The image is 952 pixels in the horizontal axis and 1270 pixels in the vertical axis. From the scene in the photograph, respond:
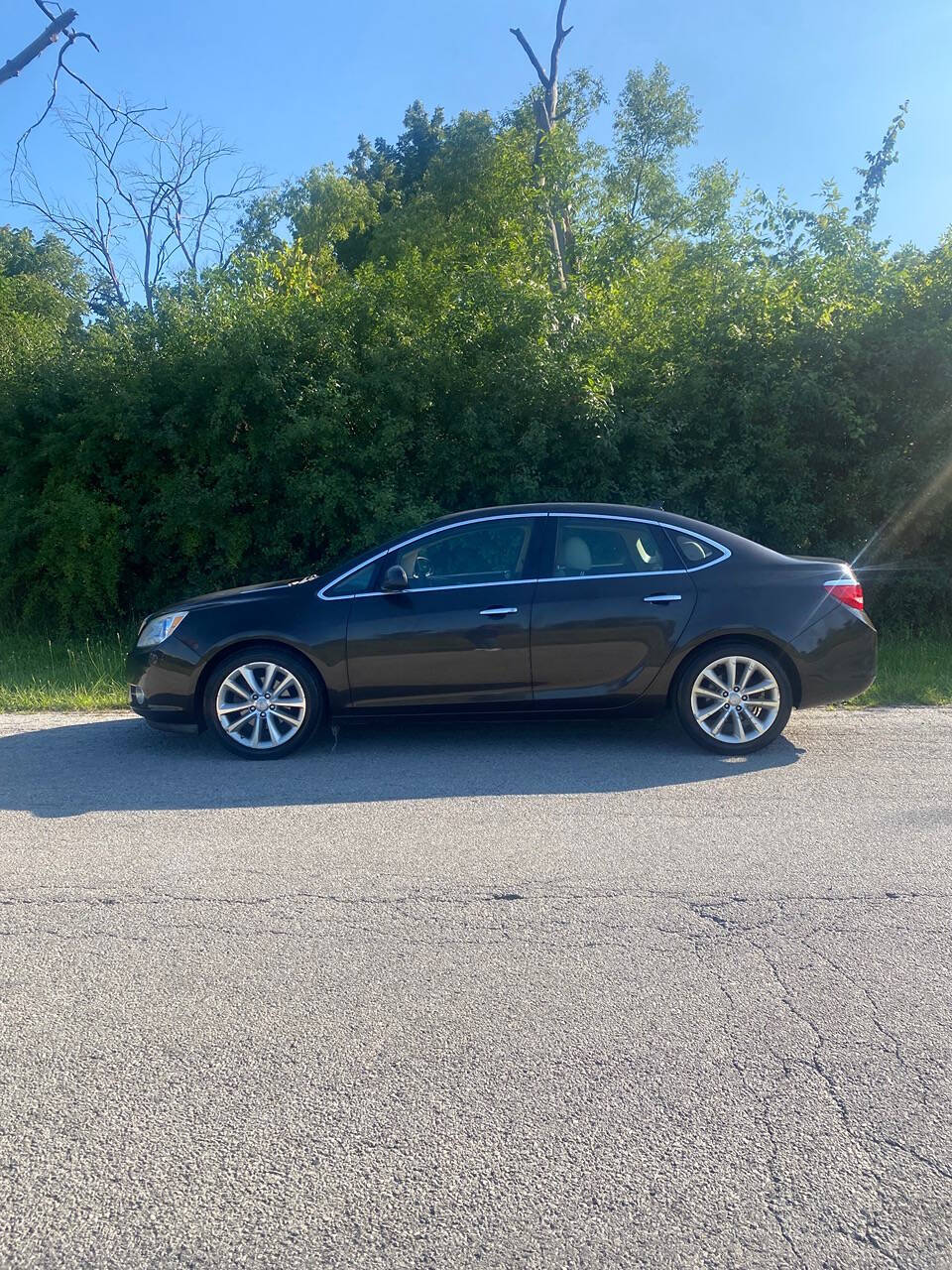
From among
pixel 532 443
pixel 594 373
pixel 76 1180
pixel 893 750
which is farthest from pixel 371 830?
pixel 594 373

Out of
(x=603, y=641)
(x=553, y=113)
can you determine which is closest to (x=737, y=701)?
(x=603, y=641)

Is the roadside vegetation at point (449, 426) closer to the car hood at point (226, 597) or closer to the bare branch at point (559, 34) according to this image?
the car hood at point (226, 597)

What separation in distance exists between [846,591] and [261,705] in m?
4.05

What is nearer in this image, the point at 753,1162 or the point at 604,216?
the point at 753,1162

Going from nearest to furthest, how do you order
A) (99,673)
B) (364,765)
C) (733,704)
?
1. (364,765)
2. (733,704)
3. (99,673)

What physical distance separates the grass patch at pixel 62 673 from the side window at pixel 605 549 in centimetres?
430

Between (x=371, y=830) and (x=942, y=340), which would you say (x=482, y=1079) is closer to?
(x=371, y=830)

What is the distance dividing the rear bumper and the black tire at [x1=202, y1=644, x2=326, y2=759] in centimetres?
328

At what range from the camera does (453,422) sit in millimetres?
11633

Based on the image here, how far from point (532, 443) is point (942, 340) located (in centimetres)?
436

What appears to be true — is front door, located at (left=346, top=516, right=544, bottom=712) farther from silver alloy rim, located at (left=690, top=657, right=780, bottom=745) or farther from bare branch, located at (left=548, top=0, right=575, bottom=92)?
bare branch, located at (left=548, top=0, right=575, bottom=92)

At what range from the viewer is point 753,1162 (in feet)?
9.20

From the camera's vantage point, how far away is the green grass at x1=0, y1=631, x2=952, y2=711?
9117 mm

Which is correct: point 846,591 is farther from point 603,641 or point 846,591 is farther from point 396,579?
point 396,579
